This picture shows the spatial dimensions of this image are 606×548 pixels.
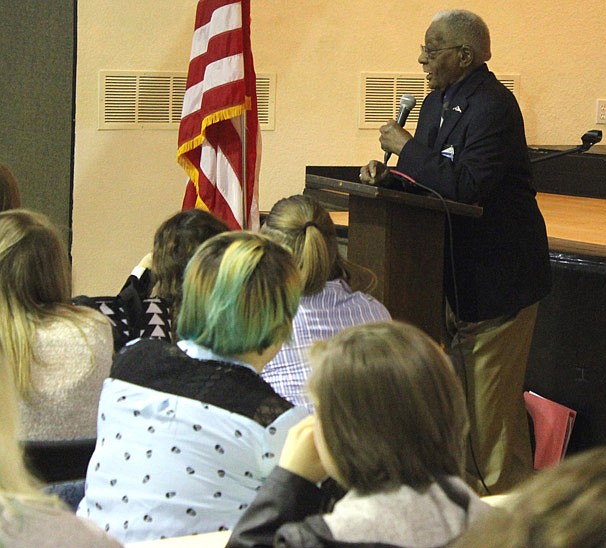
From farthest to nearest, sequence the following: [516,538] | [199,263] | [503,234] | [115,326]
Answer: [503,234]
[115,326]
[199,263]
[516,538]

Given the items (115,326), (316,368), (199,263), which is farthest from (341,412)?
(115,326)

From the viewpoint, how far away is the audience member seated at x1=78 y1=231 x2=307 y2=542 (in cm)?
170

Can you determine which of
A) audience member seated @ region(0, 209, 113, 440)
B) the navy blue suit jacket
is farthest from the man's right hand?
audience member seated @ region(0, 209, 113, 440)

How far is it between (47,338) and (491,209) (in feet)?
4.78

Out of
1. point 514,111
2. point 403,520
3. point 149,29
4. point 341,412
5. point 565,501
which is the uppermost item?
point 149,29

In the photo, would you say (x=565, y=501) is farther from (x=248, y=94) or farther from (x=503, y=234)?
(x=248, y=94)

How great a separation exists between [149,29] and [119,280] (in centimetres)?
129

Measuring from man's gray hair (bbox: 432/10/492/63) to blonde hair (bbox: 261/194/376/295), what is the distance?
0.78 meters

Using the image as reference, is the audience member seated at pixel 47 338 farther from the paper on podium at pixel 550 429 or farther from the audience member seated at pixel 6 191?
the paper on podium at pixel 550 429

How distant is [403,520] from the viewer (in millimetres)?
1267

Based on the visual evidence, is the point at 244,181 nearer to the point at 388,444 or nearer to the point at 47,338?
the point at 47,338

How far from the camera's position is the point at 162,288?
266 centimetres

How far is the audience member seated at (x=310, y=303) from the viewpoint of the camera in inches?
101

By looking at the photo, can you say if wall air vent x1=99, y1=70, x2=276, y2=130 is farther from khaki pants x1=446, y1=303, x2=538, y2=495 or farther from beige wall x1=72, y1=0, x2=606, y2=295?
khaki pants x1=446, y1=303, x2=538, y2=495
